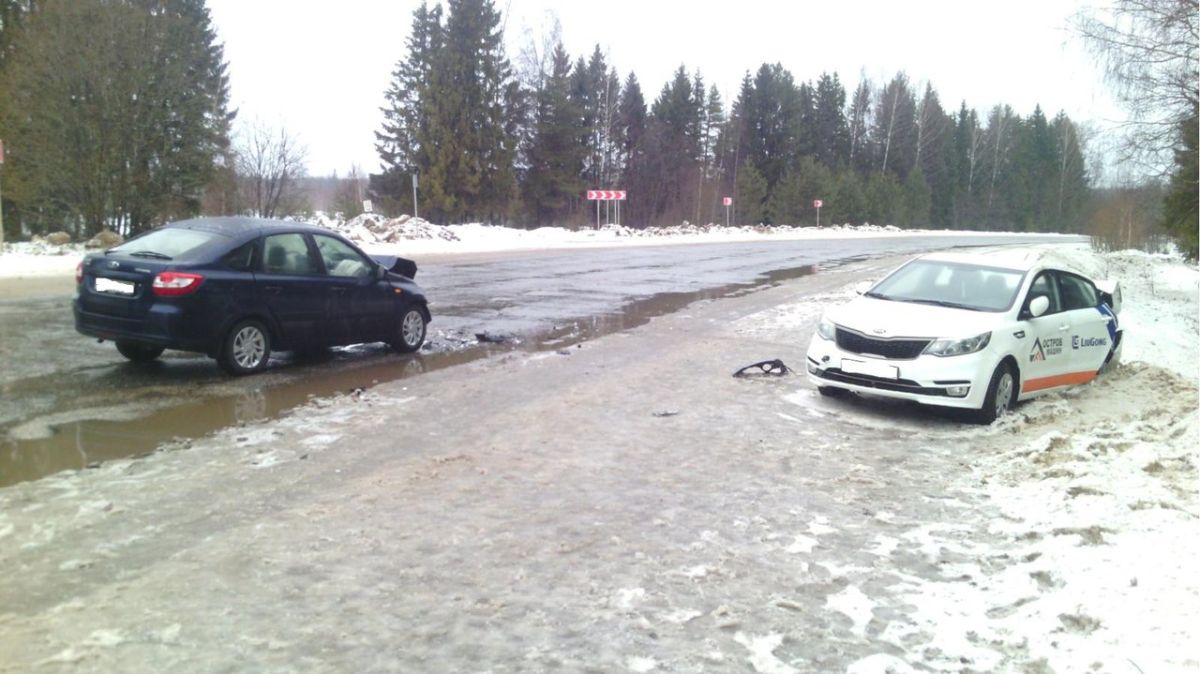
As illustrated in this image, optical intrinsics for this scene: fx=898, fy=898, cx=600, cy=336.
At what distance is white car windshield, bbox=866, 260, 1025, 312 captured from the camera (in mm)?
9391

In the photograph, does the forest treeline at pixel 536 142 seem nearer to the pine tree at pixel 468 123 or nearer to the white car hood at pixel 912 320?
the pine tree at pixel 468 123

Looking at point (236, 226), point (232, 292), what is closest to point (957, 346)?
point (232, 292)

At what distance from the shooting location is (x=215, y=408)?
8.23 meters

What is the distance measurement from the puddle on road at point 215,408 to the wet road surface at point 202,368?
0.01 m

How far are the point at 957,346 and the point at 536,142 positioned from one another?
5970cm

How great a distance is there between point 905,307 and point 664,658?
6.55 m

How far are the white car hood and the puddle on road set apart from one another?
171 inches

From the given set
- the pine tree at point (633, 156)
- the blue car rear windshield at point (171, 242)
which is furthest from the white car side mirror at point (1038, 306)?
the pine tree at point (633, 156)

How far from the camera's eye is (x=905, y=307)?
9.41m

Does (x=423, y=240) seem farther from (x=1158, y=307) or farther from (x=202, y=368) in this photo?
(x=202, y=368)

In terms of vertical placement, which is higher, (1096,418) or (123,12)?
(123,12)

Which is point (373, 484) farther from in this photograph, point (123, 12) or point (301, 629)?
point (123, 12)

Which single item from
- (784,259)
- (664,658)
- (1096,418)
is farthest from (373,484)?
(784,259)

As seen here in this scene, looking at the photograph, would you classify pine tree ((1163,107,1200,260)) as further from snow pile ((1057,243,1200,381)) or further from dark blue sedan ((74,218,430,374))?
dark blue sedan ((74,218,430,374))
